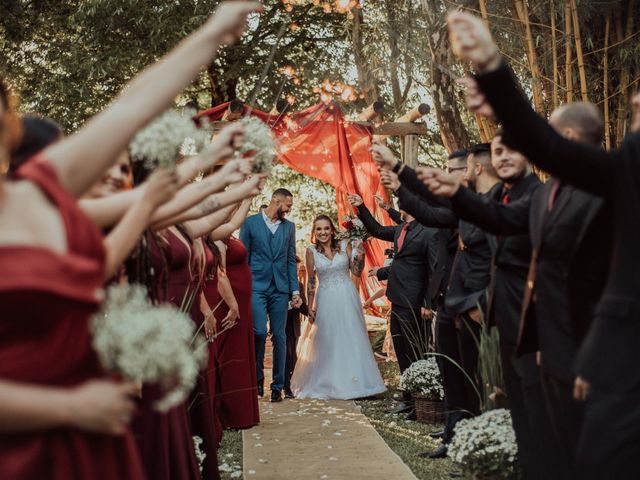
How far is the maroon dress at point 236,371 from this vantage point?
8.11 metres

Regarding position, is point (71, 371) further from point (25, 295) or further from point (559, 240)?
point (559, 240)

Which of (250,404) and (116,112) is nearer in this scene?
(116,112)

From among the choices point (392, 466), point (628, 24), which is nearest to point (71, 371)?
point (392, 466)

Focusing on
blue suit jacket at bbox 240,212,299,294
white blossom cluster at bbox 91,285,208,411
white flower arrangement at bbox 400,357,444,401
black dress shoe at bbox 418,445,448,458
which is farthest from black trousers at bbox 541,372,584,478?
blue suit jacket at bbox 240,212,299,294

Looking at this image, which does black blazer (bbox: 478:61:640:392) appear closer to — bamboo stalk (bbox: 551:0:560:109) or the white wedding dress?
bamboo stalk (bbox: 551:0:560:109)

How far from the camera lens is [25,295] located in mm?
1862

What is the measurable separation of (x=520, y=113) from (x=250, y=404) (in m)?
5.86

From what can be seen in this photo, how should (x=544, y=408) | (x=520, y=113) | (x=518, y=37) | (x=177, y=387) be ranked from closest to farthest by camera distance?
(x=177, y=387) → (x=520, y=113) → (x=544, y=408) → (x=518, y=37)

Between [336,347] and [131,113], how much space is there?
9.00 meters

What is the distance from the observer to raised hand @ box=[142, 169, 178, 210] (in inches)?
92.4

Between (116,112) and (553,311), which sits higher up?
(116,112)

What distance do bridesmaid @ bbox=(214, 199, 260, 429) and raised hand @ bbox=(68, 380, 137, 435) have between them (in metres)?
5.90

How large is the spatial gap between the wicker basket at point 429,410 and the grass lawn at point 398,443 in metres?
0.09

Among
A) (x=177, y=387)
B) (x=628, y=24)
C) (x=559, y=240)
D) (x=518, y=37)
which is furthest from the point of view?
(x=518, y=37)
